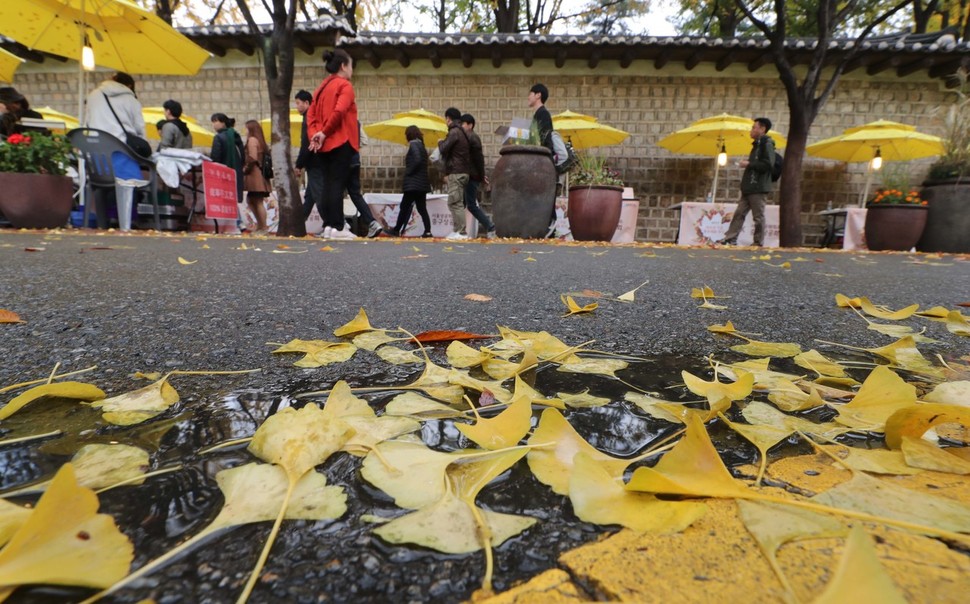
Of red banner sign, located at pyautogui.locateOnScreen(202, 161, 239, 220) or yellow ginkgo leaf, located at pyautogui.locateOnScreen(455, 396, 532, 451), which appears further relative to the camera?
red banner sign, located at pyautogui.locateOnScreen(202, 161, 239, 220)

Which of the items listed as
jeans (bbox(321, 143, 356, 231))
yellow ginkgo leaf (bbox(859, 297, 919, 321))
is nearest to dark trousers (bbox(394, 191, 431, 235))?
jeans (bbox(321, 143, 356, 231))

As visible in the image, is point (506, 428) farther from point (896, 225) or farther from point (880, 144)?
point (880, 144)

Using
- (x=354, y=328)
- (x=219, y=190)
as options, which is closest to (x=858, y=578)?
(x=354, y=328)

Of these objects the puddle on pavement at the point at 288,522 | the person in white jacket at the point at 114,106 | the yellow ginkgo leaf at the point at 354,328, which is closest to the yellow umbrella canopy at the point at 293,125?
the person in white jacket at the point at 114,106

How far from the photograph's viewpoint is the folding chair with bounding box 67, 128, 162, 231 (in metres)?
4.95

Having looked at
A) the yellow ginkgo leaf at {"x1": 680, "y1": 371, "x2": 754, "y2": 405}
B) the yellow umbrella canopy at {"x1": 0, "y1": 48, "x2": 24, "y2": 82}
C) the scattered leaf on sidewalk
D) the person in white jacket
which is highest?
the yellow umbrella canopy at {"x1": 0, "y1": 48, "x2": 24, "y2": 82}

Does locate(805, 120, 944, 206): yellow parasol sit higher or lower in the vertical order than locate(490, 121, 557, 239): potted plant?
higher

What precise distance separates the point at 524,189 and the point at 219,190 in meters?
3.98

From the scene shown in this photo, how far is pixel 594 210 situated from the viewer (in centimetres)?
590

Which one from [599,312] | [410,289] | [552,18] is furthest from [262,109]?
[599,312]

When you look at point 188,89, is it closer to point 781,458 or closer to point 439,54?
point 439,54

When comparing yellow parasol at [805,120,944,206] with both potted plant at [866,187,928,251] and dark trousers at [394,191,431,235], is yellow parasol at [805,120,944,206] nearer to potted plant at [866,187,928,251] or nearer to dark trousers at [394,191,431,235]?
potted plant at [866,187,928,251]

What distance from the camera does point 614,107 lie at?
9102 millimetres

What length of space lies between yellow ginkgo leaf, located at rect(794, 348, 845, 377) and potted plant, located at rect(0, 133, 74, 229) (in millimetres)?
6172
